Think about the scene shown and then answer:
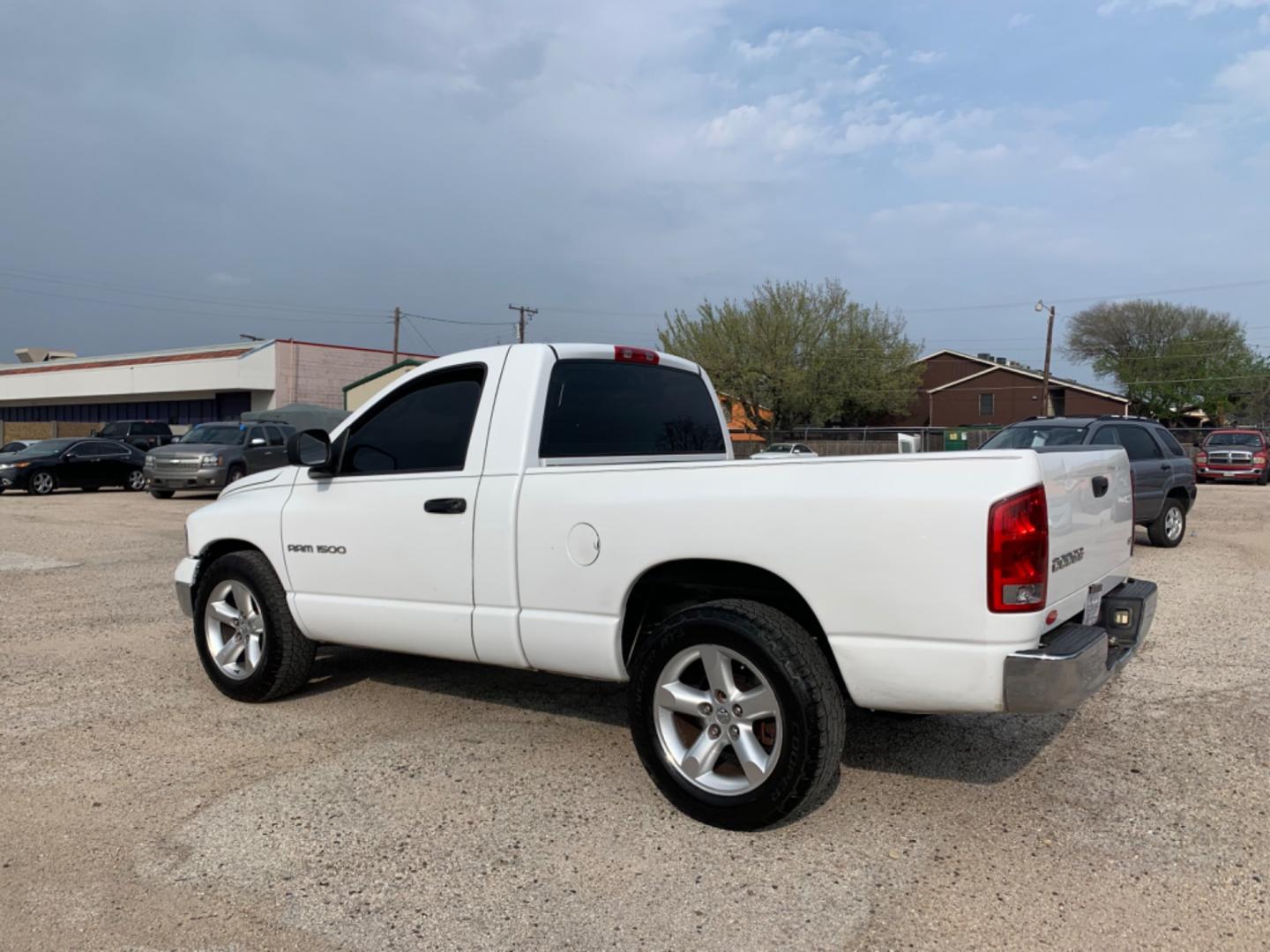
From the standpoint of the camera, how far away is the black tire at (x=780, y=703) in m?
3.40

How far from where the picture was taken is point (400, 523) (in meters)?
4.60

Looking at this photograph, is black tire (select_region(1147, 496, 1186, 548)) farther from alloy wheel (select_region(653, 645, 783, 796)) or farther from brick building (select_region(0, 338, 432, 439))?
brick building (select_region(0, 338, 432, 439))

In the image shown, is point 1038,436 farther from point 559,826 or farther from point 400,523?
point 559,826

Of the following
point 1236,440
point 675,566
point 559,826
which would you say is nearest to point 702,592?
point 675,566

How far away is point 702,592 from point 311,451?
2.26m

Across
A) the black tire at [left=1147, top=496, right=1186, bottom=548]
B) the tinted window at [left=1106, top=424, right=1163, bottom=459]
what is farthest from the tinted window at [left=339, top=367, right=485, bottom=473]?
the black tire at [left=1147, top=496, right=1186, bottom=548]

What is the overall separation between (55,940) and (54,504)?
63.7 feet

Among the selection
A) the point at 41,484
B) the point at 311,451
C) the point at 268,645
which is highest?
the point at 311,451

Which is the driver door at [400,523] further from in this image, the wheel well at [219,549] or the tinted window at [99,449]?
the tinted window at [99,449]

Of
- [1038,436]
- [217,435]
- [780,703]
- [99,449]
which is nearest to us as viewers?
[780,703]

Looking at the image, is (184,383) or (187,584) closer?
(187,584)

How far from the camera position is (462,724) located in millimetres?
4934

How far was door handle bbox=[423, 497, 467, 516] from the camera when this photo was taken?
437 centimetres

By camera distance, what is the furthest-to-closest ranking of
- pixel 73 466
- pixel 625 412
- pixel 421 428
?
pixel 73 466, pixel 625 412, pixel 421 428
